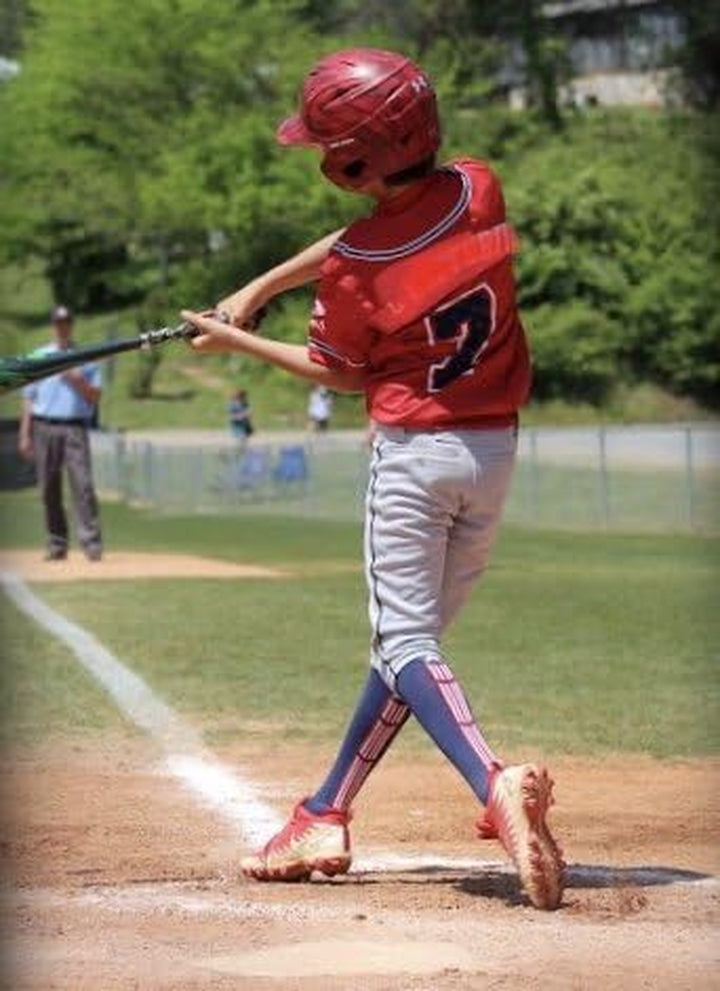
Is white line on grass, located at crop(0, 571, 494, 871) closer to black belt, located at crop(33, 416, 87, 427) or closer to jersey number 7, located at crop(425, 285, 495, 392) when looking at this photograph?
jersey number 7, located at crop(425, 285, 495, 392)

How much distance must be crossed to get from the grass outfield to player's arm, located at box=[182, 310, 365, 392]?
2855mm

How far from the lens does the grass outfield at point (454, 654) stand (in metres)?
9.27

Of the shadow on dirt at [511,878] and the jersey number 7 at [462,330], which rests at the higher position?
the jersey number 7 at [462,330]

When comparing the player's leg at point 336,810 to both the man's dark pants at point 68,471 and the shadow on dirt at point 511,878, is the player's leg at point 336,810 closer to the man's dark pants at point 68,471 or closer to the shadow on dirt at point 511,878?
the shadow on dirt at point 511,878

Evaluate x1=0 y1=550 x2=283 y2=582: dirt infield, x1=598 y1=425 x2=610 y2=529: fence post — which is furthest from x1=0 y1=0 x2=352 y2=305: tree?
x1=0 y1=550 x2=283 y2=582: dirt infield

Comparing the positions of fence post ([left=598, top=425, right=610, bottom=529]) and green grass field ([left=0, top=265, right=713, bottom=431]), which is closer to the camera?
fence post ([left=598, top=425, right=610, bottom=529])

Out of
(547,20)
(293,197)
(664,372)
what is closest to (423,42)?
(547,20)

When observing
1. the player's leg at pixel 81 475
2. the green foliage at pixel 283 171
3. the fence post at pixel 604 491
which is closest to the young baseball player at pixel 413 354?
the player's leg at pixel 81 475

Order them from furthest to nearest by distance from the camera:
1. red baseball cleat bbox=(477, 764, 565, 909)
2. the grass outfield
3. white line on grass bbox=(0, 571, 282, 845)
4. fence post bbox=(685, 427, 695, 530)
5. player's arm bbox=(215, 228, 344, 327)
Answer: fence post bbox=(685, 427, 695, 530) → the grass outfield → white line on grass bbox=(0, 571, 282, 845) → player's arm bbox=(215, 228, 344, 327) → red baseball cleat bbox=(477, 764, 565, 909)

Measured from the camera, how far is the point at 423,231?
5824 millimetres

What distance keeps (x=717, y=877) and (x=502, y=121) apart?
53.6 metres

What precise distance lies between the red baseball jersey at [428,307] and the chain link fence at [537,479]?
66.9ft

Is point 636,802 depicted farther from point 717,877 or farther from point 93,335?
point 93,335

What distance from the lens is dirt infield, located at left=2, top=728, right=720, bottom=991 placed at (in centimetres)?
487
